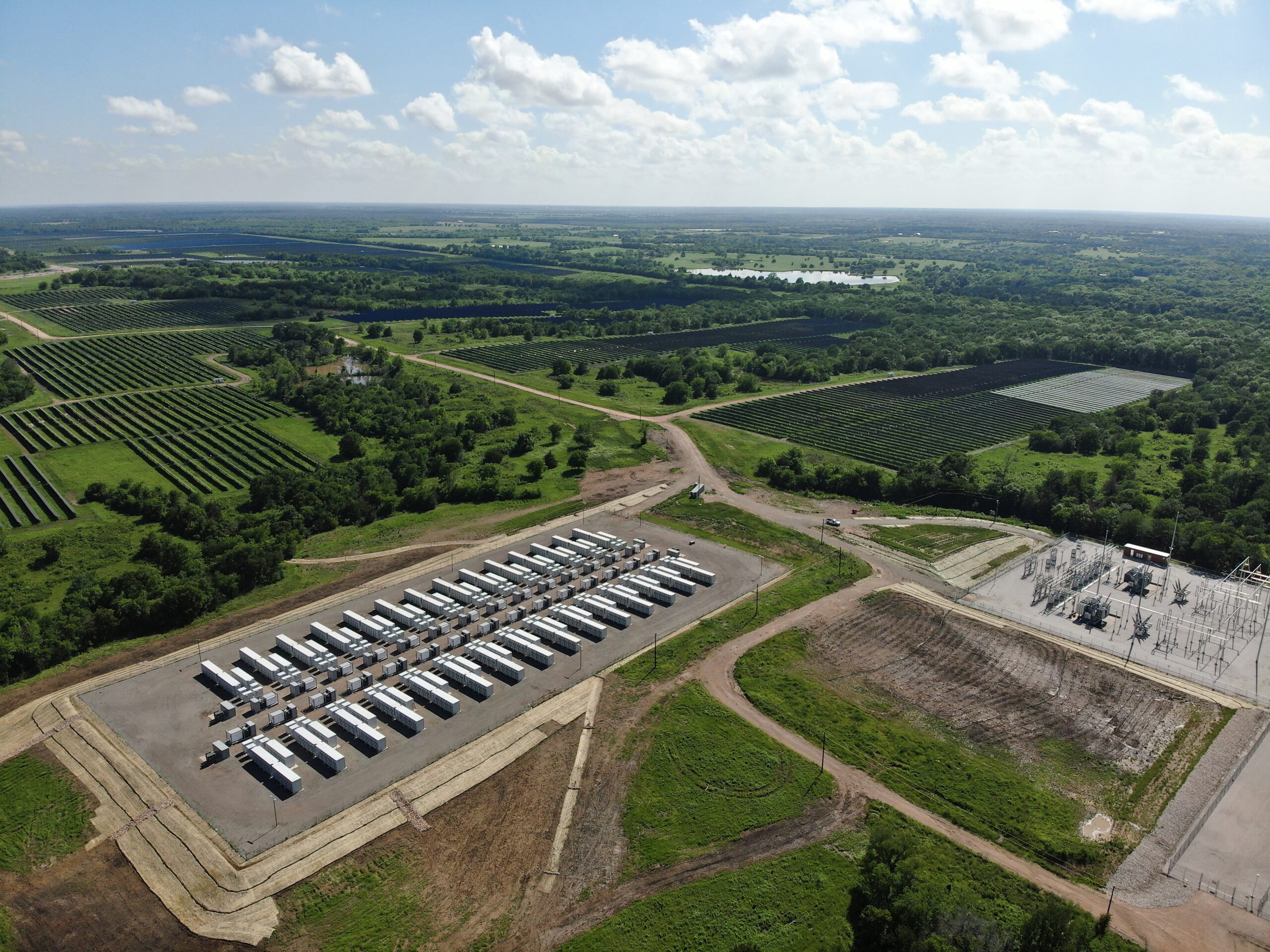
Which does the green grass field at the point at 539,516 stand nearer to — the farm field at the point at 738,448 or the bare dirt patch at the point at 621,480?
the bare dirt patch at the point at 621,480

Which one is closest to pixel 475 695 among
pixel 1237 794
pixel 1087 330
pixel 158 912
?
pixel 158 912

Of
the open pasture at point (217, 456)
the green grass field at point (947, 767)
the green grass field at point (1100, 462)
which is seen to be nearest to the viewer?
the green grass field at point (947, 767)

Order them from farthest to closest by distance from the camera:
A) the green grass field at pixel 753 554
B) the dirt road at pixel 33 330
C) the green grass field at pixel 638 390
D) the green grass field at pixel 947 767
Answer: the dirt road at pixel 33 330, the green grass field at pixel 638 390, the green grass field at pixel 753 554, the green grass field at pixel 947 767

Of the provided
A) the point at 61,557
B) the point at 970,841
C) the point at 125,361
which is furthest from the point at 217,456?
the point at 970,841

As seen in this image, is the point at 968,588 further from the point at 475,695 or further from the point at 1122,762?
the point at 475,695

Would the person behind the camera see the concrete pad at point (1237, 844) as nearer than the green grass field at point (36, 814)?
Yes

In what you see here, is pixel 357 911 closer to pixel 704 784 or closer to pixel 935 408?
pixel 704 784

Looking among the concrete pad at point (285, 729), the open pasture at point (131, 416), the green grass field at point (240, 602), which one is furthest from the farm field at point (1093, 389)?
the open pasture at point (131, 416)
